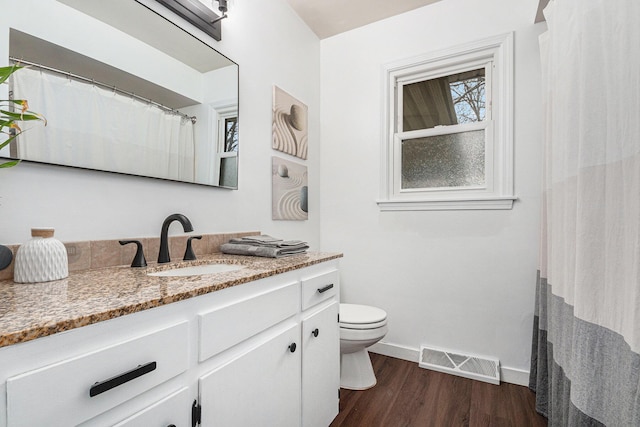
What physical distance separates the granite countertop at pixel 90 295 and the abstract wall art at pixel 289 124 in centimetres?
120

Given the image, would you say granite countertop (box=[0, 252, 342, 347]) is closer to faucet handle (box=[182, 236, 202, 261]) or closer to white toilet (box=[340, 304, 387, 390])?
faucet handle (box=[182, 236, 202, 261])

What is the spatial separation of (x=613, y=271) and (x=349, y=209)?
177cm

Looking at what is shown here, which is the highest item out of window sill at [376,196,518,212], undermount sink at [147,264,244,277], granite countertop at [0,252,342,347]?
window sill at [376,196,518,212]

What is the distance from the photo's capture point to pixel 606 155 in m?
0.89

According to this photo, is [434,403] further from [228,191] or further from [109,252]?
[109,252]

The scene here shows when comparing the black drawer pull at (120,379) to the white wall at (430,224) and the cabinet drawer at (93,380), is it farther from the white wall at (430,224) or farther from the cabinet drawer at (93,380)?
the white wall at (430,224)

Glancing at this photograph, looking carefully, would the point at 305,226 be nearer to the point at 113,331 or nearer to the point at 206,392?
the point at 206,392

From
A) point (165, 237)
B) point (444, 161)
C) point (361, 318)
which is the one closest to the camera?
point (165, 237)

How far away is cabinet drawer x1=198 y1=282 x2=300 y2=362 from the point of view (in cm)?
83

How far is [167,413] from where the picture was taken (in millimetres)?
716

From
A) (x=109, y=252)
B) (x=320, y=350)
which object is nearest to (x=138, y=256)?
(x=109, y=252)

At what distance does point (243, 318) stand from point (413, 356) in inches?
67.6

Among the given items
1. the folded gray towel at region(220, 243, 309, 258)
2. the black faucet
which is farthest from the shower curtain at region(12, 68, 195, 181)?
the folded gray towel at region(220, 243, 309, 258)

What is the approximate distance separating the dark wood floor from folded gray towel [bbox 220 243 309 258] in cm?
90
